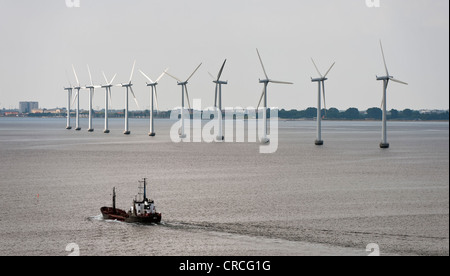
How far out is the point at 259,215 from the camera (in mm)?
72562

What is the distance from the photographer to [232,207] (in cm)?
7738

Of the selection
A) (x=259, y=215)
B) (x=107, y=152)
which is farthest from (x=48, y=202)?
(x=107, y=152)

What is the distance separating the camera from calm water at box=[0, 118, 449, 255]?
191ft

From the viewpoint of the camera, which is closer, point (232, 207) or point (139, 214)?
point (139, 214)

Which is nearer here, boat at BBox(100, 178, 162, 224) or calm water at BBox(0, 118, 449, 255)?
calm water at BBox(0, 118, 449, 255)

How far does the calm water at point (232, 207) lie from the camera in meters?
58.1

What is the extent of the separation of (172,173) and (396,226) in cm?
5870

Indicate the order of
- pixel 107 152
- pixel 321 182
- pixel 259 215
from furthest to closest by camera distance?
1. pixel 107 152
2. pixel 321 182
3. pixel 259 215

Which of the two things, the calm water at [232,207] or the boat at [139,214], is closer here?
the calm water at [232,207]


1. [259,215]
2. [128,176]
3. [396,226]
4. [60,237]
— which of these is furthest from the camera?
[128,176]

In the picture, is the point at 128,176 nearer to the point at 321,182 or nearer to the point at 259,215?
the point at 321,182
